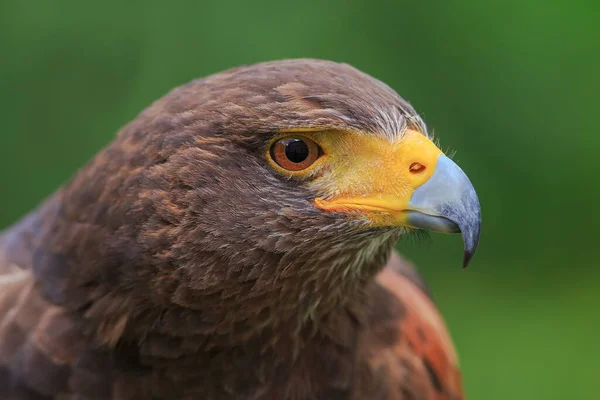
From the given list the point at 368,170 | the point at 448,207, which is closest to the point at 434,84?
the point at 368,170

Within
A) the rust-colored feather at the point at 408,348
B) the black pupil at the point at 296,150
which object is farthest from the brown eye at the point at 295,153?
the rust-colored feather at the point at 408,348

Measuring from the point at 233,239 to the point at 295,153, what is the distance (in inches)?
11.3

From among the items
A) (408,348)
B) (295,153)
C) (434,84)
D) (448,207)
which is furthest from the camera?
(434,84)

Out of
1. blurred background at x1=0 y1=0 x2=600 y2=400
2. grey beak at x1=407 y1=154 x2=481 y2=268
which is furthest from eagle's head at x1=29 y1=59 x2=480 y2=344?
blurred background at x1=0 y1=0 x2=600 y2=400

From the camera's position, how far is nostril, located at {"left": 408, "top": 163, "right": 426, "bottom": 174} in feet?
6.91

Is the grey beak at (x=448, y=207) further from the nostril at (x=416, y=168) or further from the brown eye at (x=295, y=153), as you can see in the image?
the brown eye at (x=295, y=153)

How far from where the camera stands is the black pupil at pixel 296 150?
213 centimetres

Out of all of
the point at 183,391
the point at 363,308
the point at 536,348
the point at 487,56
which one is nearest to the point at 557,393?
the point at 536,348

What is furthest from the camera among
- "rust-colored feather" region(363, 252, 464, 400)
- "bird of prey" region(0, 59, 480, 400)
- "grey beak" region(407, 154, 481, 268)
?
"rust-colored feather" region(363, 252, 464, 400)

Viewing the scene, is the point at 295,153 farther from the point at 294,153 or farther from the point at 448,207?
the point at 448,207

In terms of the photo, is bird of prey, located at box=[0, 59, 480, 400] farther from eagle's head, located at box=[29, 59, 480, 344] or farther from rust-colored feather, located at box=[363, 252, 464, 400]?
rust-colored feather, located at box=[363, 252, 464, 400]

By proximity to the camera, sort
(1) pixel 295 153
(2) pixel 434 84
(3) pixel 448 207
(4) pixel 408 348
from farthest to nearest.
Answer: (2) pixel 434 84
(4) pixel 408 348
(1) pixel 295 153
(3) pixel 448 207

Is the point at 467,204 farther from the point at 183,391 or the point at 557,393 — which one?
the point at 557,393

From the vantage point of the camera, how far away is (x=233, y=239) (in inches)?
86.0
